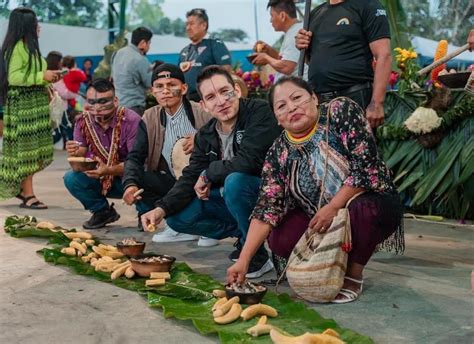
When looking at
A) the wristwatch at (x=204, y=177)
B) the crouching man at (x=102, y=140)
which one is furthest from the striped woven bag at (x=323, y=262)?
the crouching man at (x=102, y=140)

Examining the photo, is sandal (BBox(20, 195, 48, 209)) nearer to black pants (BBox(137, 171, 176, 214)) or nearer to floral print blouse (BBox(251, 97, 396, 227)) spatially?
black pants (BBox(137, 171, 176, 214))

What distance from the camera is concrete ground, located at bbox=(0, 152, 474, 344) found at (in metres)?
3.07

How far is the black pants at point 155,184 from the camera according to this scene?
16.5 feet

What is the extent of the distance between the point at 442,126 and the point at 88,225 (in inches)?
108

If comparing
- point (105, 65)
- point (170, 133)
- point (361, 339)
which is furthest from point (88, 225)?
point (105, 65)

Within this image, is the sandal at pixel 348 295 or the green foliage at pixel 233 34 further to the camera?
the green foliage at pixel 233 34

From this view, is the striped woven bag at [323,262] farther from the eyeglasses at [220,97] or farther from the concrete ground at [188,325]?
the eyeglasses at [220,97]

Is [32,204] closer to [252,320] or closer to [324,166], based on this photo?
[324,166]

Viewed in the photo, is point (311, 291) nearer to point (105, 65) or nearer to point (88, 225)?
point (88, 225)

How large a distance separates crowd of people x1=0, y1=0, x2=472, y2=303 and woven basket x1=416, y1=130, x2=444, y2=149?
4.02ft

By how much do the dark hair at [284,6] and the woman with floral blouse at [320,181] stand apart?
2.34m

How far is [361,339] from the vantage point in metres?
2.85

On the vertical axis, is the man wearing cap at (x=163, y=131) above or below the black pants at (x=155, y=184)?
above

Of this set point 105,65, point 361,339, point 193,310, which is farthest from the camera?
point 105,65
